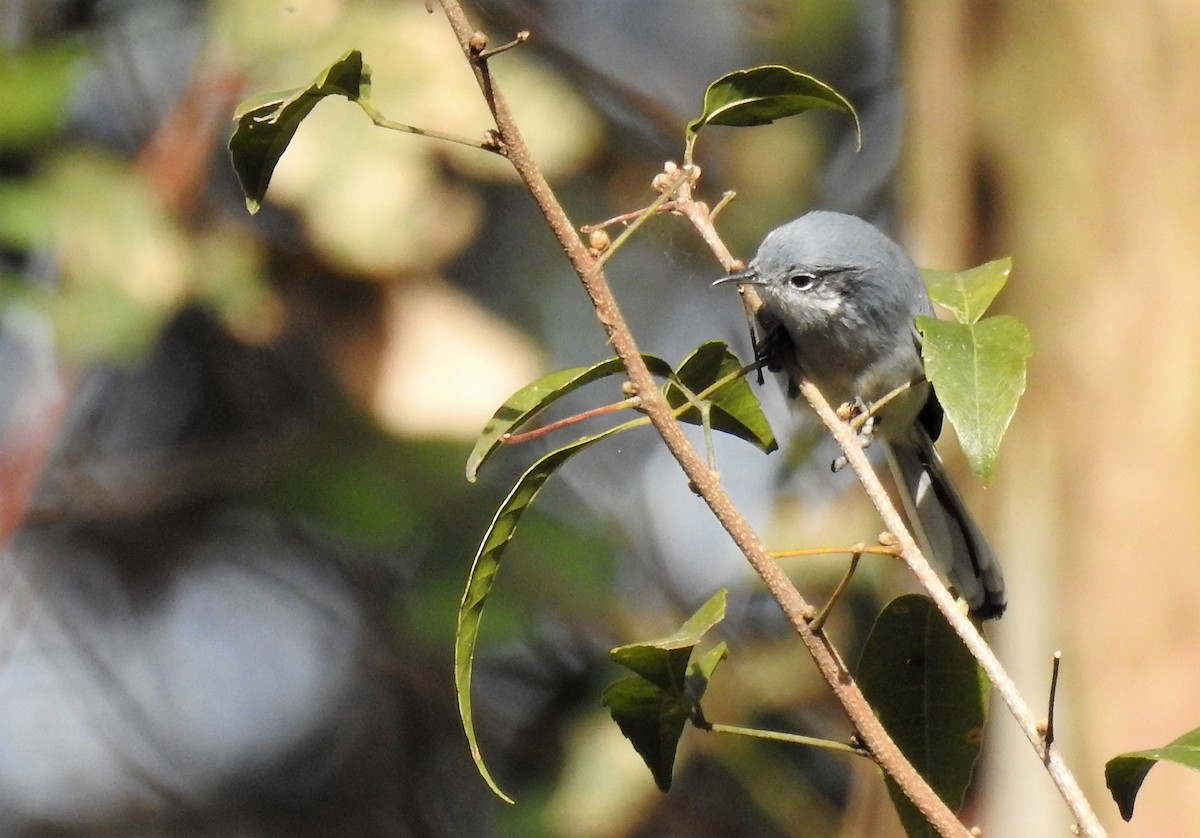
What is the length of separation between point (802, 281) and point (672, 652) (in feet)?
4.37

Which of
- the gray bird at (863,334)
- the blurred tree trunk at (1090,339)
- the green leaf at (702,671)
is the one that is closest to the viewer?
the green leaf at (702,671)

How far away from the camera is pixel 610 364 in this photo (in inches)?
56.2

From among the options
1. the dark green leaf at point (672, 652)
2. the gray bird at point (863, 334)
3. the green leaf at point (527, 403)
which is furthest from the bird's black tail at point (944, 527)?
the green leaf at point (527, 403)

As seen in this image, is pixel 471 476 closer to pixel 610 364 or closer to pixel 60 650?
pixel 610 364

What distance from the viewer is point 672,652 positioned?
4.66ft

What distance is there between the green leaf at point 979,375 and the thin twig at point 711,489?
0.73 ft

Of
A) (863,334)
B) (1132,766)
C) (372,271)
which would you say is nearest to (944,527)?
(863,334)

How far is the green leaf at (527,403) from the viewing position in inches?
57.0

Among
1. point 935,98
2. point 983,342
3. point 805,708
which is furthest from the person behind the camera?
point 805,708

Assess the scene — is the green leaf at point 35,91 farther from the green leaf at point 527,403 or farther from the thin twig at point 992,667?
the thin twig at point 992,667

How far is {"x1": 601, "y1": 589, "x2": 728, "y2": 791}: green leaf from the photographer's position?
1425 millimetres

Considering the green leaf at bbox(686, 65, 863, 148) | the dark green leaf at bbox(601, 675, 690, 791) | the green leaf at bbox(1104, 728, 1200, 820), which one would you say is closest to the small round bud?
the green leaf at bbox(686, 65, 863, 148)

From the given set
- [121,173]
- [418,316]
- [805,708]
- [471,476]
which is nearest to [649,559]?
[805,708]

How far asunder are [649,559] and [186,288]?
198 cm
